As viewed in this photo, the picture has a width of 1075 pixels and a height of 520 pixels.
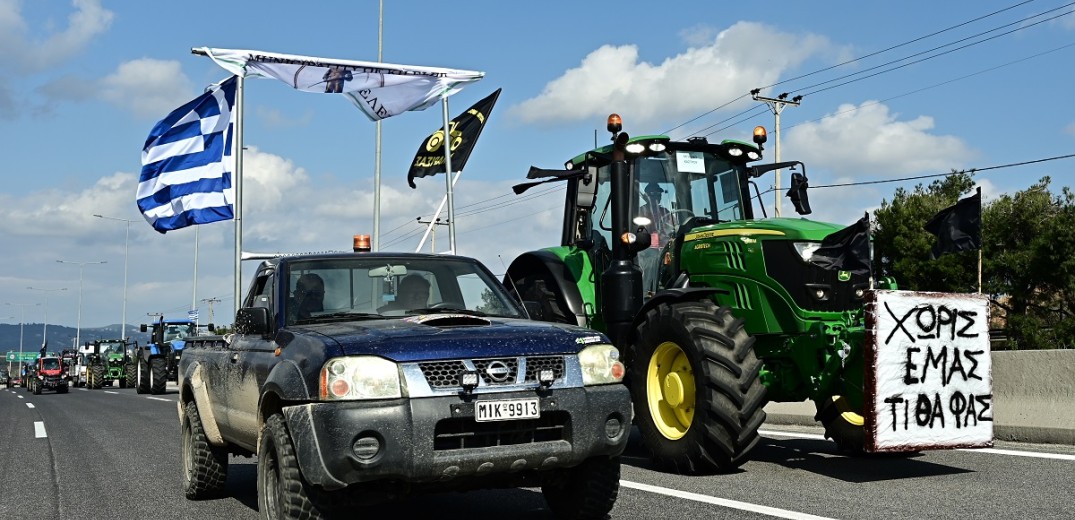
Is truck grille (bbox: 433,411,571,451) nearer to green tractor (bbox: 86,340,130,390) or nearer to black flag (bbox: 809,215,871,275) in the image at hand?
black flag (bbox: 809,215,871,275)

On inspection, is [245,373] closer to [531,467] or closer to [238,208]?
[531,467]

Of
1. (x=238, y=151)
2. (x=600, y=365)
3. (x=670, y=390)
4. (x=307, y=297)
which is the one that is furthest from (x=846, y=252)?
(x=238, y=151)

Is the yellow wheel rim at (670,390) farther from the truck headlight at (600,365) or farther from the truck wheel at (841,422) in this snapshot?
the truck headlight at (600,365)

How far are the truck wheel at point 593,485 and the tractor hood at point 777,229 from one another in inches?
128

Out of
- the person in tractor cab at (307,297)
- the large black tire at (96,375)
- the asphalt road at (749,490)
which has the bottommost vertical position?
the large black tire at (96,375)

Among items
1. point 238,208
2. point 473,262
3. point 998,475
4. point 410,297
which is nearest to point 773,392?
point 998,475

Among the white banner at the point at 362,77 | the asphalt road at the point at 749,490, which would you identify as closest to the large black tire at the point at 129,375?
the white banner at the point at 362,77

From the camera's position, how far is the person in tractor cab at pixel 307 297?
6.18 m

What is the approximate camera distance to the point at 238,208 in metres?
15.9

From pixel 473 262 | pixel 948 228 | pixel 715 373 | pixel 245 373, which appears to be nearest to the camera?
pixel 245 373

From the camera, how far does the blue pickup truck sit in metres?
4.86

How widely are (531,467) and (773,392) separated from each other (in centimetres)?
363

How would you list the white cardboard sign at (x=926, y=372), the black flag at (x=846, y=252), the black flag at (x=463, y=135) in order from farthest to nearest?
the black flag at (x=463, y=135)
the black flag at (x=846, y=252)
the white cardboard sign at (x=926, y=372)

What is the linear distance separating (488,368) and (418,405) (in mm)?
419
